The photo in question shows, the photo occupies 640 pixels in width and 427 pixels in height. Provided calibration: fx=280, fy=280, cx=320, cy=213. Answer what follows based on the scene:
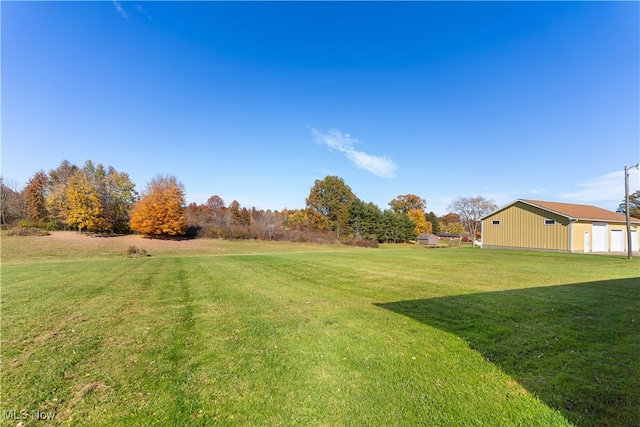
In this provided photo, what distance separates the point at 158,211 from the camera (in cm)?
3525

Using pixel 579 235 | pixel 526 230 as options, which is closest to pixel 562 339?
pixel 579 235

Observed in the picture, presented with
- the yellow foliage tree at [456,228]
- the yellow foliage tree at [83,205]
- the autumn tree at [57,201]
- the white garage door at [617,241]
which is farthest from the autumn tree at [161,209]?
the yellow foliage tree at [456,228]

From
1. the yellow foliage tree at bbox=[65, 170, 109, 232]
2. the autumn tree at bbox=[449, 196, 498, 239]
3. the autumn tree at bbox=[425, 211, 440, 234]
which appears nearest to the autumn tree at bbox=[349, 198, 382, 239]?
the autumn tree at bbox=[449, 196, 498, 239]

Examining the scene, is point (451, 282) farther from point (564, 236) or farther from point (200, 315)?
point (564, 236)

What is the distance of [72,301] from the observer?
22.1 ft

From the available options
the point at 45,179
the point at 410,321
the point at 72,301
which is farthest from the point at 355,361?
the point at 45,179

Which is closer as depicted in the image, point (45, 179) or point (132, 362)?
point (132, 362)

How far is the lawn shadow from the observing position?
2.82 metres

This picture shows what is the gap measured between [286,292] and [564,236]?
27.4 meters

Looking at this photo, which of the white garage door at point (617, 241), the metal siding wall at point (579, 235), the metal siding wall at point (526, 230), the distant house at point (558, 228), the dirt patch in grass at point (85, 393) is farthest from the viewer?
the white garage door at point (617, 241)

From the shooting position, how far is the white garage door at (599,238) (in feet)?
83.5

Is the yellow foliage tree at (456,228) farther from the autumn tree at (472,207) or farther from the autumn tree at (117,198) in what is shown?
the autumn tree at (117,198)

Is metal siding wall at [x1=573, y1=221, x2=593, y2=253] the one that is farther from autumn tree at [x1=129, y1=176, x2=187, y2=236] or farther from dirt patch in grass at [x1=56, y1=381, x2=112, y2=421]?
autumn tree at [x1=129, y1=176, x2=187, y2=236]

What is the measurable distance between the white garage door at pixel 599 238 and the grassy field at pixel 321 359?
2467 cm
